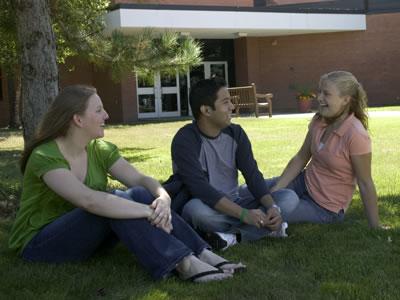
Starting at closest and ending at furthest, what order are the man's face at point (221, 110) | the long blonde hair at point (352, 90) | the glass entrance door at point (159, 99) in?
1. the man's face at point (221, 110)
2. the long blonde hair at point (352, 90)
3. the glass entrance door at point (159, 99)

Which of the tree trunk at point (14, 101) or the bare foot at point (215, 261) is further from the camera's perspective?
the tree trunk at point (14, 101)

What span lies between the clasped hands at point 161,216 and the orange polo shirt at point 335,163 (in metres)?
1.50

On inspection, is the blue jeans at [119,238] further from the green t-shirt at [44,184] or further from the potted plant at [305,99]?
the potted plant at [305,99]

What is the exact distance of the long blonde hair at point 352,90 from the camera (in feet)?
13.1

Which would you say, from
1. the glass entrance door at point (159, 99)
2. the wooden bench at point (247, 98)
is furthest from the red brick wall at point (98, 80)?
the wooden bench at point (247, 98)

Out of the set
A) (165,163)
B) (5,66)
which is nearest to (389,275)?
(165,163)

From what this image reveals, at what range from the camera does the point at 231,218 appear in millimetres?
3879

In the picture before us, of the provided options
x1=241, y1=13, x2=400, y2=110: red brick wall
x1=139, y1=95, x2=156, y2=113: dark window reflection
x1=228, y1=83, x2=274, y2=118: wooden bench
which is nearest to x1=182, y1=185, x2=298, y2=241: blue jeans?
x1=228, y1=83, x2=274, y2=118: wooden bench

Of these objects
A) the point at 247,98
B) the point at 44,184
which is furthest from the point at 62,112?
the point at 247,98

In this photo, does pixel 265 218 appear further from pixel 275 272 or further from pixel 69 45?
pixel 69 45

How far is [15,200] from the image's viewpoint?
5.41m

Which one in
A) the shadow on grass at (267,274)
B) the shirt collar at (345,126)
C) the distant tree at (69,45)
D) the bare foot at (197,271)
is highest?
the distant tree at (69,45)

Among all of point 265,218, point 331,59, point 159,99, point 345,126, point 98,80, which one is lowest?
point 265,218

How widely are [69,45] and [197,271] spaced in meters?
10.2
